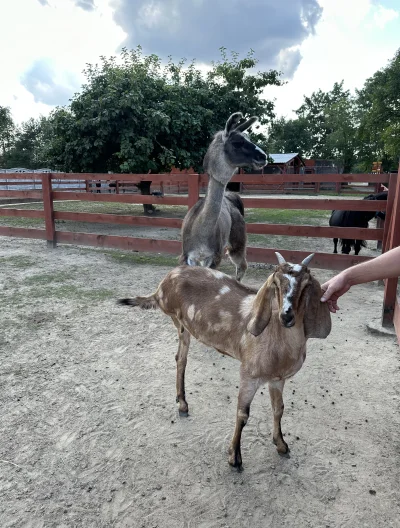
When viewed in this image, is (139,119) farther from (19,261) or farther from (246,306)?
(246,306)

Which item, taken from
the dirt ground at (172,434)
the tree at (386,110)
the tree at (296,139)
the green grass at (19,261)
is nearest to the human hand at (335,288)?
the dirt ground at (172,434)

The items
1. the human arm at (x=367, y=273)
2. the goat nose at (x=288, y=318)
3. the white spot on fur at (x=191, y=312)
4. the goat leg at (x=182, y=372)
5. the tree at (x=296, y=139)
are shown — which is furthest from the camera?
the tree at (x=296, y=139)

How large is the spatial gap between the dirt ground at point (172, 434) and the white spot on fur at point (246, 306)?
33.9 inches

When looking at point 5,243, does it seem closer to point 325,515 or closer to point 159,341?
point 159,341

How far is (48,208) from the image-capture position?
8273 millimetres

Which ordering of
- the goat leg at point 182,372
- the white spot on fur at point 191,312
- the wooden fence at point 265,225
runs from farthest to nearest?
the wooden fence at point 265,225
the goat leg at point 182,372
the white spot on fur at point 191,312

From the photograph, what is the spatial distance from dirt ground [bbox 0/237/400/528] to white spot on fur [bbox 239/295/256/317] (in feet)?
2.82

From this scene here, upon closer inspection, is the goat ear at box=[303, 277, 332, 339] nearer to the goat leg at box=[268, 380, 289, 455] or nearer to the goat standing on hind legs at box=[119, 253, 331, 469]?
the goat standing on hind legs at box=[119, 253, 331, 469]

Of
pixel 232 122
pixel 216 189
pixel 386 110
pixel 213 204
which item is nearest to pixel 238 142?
pixel 232 122

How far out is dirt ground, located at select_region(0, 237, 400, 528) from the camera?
2.08m

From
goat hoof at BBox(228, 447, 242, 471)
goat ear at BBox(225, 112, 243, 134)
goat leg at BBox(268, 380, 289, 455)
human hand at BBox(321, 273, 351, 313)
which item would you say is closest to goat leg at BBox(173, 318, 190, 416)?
goat hoof at BBox(228, 447, 242, 471)

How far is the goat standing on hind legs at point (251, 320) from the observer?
2.08 m

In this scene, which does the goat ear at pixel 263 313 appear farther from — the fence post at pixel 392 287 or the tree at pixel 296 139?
the tree at pixel 296 139

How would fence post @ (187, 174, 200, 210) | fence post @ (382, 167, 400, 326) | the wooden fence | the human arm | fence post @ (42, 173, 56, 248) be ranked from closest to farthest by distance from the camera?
the human arm < fence post @ (382, 167, 400, 326) < the wooden fence < fence post @ (187, 174, 200, 210) < fence post @ (42, 173, 56, 248)
